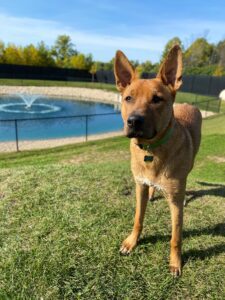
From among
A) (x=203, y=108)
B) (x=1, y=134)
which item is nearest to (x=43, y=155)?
(x=1, y=134)

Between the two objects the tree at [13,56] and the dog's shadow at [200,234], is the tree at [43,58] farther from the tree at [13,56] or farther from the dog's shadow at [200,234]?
the dog's shadow at [200,234]

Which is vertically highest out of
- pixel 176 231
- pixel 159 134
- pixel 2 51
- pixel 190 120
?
pixel 2 51

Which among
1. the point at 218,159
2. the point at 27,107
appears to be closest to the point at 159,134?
the point at 218,159

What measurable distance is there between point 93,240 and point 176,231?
97cm

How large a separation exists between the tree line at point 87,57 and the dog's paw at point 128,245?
1967 inches

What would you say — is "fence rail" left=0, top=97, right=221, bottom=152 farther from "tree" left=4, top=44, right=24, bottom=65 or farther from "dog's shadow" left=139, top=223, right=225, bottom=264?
"tree" left=4, top=44, right=24, bottom=65

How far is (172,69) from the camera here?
3.11 metres

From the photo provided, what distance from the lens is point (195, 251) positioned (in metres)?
3.55

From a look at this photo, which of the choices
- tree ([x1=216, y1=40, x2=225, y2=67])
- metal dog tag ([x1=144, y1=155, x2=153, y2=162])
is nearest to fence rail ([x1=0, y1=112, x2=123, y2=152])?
metal dog tag ([x1=144, y1=155, x2=153, y2=162])

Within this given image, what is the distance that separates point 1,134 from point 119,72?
14216 millimetres

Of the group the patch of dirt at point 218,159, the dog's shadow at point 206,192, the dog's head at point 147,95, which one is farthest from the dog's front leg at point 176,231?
the patch of dirt at point 218,159

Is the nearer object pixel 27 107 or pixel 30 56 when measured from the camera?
pixel 27 107

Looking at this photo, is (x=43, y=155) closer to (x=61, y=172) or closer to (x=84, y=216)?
(x=61, y=172)

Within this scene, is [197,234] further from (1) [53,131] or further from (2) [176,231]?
(1) [53,131]
